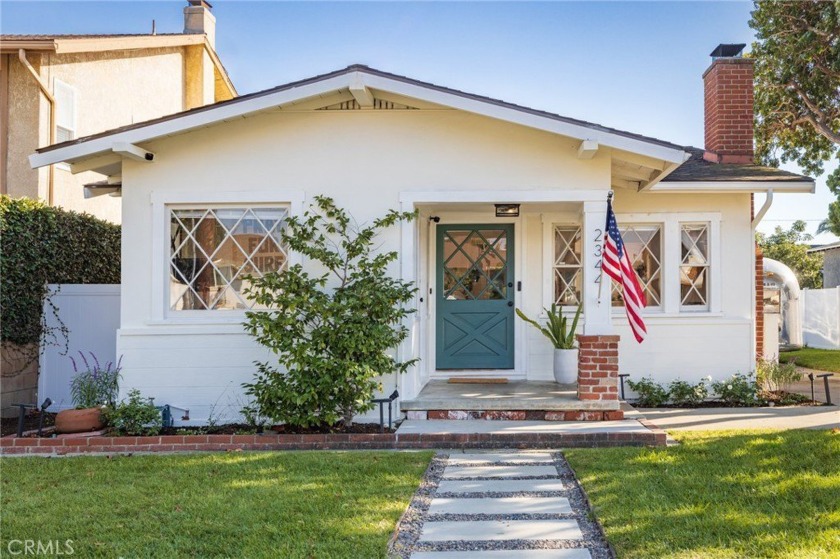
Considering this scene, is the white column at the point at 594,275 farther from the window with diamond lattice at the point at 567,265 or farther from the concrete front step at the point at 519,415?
the window with diamond lattice at the point at 567,265

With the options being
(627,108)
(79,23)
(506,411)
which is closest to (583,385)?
(506,411)

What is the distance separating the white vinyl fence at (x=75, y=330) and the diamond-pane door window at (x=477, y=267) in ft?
15.3

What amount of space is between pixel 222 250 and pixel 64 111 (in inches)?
234

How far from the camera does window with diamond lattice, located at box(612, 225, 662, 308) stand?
9.62 metres

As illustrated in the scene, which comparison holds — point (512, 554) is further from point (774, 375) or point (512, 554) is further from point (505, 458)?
point (774, 375)

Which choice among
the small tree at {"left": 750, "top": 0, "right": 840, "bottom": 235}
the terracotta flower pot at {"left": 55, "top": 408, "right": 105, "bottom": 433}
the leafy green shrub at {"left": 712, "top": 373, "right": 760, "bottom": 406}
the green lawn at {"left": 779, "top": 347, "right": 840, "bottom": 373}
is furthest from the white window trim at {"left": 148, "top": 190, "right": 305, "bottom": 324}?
the small tree at {"left": 750, "top": 0, "right": 840, "bottom": 235}

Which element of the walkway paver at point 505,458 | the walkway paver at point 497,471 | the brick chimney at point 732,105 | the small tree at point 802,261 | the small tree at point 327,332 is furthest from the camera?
the small tree at point 802,261

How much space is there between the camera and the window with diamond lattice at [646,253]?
962cm

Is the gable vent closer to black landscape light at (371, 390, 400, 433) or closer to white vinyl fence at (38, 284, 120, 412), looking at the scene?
black landscape light at (371, 390, 400, 433)

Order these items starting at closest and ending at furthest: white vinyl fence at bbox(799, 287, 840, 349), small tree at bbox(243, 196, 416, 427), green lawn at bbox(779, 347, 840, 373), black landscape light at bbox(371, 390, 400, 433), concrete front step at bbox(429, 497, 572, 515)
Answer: concrete front step at bbox(429, 497, 572, 515) → small tree at bbox(243, 196, 416, 427) → black landscape light at bbox(371, 390, 400, 433) → green lawn at bbox(779, 347, 840, 373) → white vinyl fence at bbox(799, 287, 840, 349)

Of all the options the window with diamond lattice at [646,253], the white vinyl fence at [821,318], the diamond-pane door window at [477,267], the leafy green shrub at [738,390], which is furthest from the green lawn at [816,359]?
the diamond-pane door window at [477,267]

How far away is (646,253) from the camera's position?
963cm

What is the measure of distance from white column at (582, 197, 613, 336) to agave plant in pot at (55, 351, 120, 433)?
5.46 meters

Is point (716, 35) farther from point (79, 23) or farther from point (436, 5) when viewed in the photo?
point (79, 23)
